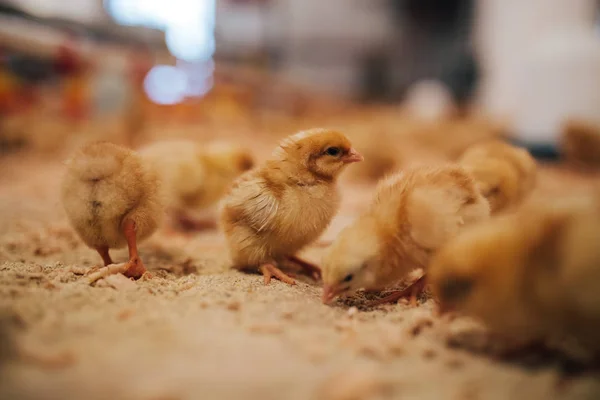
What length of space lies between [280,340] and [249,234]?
0.95 meters

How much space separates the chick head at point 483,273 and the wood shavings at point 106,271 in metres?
1.43

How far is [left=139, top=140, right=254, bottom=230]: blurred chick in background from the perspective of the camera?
12.0 ft

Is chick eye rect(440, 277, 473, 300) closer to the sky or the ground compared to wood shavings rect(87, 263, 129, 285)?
closer to the sky

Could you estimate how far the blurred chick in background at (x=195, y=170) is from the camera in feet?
12.0

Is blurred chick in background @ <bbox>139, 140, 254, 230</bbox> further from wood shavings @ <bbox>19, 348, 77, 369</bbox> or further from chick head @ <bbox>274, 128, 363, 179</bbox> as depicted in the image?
wood shavings @ <bbox>19, 348, 77, 369</bbox>

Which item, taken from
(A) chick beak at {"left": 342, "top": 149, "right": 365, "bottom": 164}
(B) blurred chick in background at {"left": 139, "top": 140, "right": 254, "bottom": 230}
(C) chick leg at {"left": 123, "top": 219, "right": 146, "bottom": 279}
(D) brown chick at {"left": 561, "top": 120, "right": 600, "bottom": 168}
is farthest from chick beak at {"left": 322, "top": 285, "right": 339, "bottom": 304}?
(D) brown chick at {"left": 561, "top": 120, "right": 600, "bottom": 168}

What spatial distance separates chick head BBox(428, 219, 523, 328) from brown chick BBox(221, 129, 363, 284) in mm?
956

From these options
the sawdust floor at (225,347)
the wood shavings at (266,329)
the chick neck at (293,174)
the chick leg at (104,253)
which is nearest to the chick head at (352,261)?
the sawdust floor at (225,347)

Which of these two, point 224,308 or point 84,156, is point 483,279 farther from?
point 84,156

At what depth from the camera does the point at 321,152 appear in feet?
8.12

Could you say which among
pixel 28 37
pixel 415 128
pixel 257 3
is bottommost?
pixel 415 128

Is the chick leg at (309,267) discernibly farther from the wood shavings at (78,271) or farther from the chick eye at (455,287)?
the chick eye at (455,287)

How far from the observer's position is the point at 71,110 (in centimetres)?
792

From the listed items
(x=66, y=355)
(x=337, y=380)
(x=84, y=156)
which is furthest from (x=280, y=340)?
(x=84, y=156)
